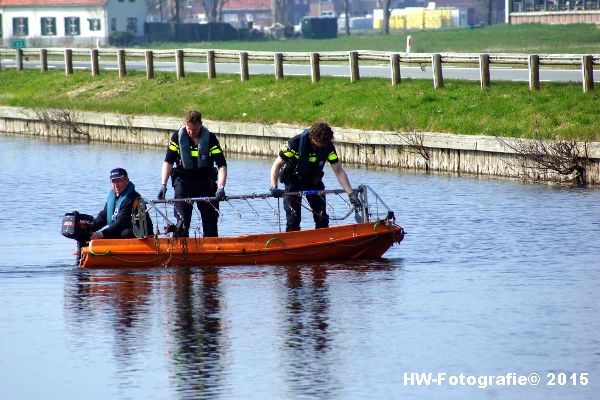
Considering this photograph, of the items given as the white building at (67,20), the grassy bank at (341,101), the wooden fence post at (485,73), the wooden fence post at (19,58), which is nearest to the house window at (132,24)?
the white building at (67,20)

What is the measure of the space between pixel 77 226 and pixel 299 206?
2658 millimetres

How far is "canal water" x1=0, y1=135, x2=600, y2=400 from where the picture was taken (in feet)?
38.9

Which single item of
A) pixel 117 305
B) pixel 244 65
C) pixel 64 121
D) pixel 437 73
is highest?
pixel 437 73

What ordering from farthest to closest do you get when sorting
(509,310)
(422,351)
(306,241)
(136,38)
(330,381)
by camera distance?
(136,38)
(306,241)
(509,310)
(422,351)
(330,381)

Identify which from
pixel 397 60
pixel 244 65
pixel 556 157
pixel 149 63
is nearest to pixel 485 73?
pixel 397 60

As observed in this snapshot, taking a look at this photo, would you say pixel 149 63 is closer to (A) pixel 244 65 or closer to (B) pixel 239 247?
(A) pixel 244 65

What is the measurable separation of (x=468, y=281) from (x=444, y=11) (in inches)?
4561

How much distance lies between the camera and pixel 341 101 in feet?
107

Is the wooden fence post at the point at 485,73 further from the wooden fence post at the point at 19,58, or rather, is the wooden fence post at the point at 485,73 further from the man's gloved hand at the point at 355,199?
the wooden fence post at the point at 19,58

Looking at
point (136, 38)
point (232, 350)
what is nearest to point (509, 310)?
point (232, 350)

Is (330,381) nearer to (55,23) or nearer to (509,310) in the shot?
(509,310)

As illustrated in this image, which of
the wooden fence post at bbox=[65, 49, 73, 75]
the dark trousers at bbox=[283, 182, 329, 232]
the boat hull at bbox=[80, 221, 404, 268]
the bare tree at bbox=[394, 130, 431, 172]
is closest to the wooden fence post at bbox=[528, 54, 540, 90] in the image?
the bare tree at bbox=[394, 130, 431, 172]

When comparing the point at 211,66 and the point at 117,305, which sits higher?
the point at 211,66

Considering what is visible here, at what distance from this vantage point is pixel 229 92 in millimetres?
36562
